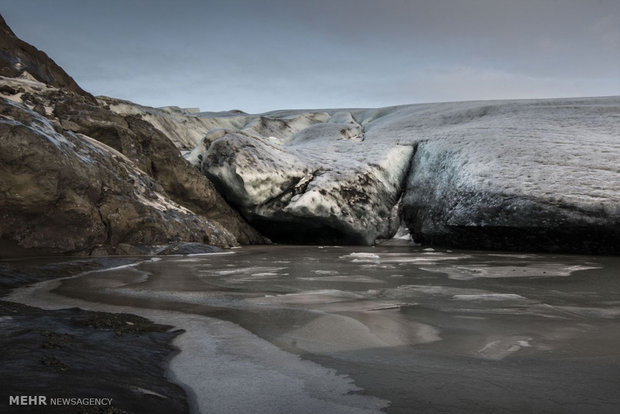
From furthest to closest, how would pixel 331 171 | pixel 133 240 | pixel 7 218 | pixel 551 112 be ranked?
1. pixel 551 112
2. pixel 331 171
3. pixel 133 240
4. pixel 7 218

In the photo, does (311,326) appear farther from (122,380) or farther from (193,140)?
(193,140)

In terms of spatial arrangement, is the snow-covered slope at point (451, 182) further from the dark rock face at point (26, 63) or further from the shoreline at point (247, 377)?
the shoreline at point (247, 377)

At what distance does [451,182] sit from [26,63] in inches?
255

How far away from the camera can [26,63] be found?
7.23 m

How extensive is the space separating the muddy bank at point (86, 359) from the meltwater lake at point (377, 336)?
0.07 m

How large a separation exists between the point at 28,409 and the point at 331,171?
6635 mm

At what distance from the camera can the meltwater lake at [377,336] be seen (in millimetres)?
1119

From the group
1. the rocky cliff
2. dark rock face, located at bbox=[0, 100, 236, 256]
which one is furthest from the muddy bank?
the rocky cliff

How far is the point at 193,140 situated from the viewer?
16.5 metres

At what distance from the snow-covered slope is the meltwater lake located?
6.82ft

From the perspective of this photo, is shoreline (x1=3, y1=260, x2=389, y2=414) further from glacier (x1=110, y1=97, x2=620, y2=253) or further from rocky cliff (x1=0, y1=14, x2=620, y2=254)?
glacier (x1=110, y1=97, x2=620, y2=253)

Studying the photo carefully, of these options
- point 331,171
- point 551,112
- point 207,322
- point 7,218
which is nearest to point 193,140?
point 331,171

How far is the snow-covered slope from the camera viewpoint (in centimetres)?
525

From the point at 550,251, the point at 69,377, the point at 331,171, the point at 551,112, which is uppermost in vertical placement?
the point at 551,112
